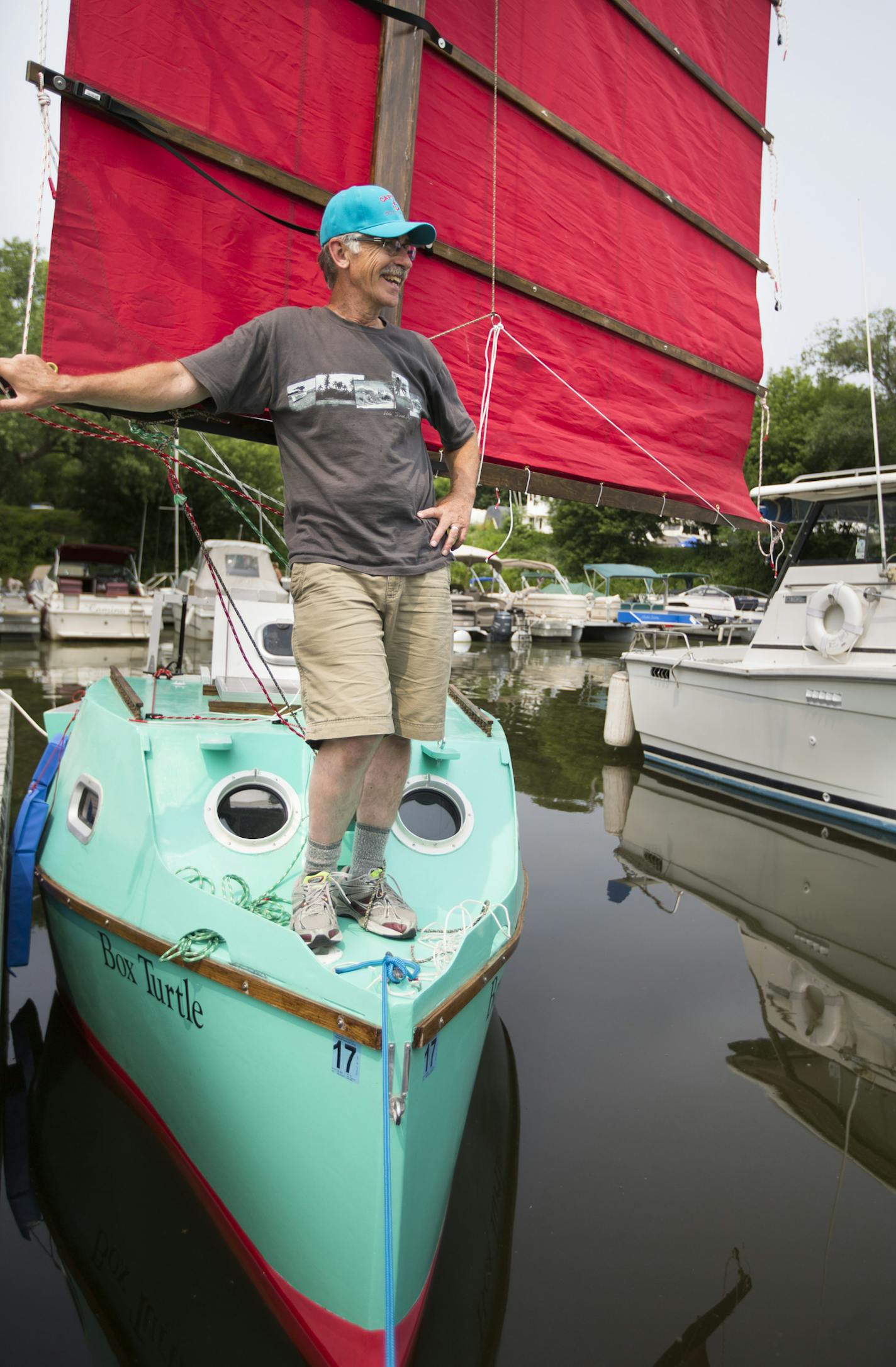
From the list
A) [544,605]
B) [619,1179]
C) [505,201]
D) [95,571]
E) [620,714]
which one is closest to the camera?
[619,1179]

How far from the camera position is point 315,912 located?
8.39ft

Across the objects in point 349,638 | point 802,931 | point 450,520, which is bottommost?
point 802,931

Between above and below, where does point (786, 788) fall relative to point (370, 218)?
below

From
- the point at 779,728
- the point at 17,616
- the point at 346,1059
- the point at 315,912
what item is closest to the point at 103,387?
the point at 315,912

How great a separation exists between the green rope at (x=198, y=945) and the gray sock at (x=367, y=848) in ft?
1.49

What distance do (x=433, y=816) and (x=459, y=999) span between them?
4.35ft

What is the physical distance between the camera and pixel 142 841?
318cm

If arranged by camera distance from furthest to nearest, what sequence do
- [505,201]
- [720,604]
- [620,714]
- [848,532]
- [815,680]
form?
[720,604]
[620,714]
[848,532]
[815,680]
[505,201]

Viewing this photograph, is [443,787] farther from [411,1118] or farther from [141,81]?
[141,81]

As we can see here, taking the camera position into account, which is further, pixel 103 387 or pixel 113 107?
pixel 113 107

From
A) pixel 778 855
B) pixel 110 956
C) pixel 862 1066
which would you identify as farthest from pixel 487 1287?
pixel 778 855

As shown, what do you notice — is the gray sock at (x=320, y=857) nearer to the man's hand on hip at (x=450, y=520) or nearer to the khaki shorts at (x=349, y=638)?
the khaki shorts at (x=349, y=638)

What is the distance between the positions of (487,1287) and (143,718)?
8.29 ft

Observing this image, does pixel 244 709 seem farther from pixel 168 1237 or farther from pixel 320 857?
pixel 168 1237
